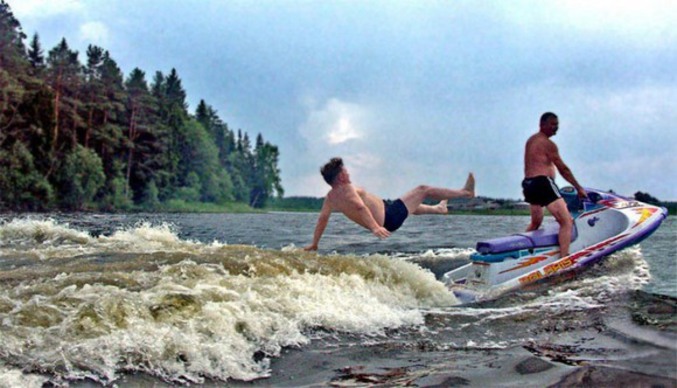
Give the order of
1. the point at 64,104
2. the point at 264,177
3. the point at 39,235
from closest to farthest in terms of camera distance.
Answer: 1. the point at 39,235
2. the point at 64,104
3. the point at 264,177

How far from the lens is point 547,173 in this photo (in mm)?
9453

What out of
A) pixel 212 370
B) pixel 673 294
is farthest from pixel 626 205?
pixel 212 370

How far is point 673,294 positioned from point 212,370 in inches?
218

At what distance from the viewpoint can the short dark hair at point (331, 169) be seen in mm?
8752

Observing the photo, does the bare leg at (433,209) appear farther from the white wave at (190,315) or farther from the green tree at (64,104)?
the green tree at (64,104)

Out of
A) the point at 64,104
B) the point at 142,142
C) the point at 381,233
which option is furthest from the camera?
the point at 142,142

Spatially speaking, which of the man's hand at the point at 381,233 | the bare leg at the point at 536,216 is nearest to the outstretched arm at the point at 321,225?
the man's hand at the point at 381,233

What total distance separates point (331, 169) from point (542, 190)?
10.5ft

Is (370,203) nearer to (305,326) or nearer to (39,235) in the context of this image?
(305,326)

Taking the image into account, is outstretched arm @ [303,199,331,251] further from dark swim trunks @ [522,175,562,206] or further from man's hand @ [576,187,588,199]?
man's hand @ [576,187,588,199]

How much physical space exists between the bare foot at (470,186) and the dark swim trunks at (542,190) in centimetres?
88

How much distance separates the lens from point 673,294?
7.42 metres

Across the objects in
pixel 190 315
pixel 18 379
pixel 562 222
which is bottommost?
pixel 18 379

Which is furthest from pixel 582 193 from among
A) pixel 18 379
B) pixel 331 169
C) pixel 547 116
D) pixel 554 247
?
pixel 18 379
